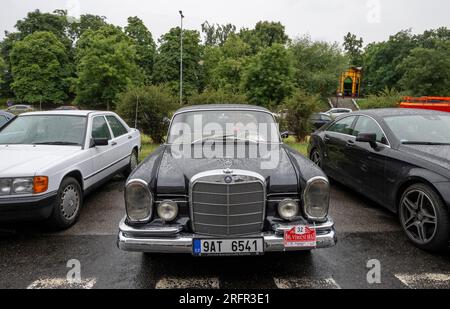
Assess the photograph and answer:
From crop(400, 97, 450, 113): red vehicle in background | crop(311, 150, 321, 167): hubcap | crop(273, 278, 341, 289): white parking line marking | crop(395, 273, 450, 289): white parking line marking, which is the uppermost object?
crop(400, 97, 450, 113): red vehicle in background

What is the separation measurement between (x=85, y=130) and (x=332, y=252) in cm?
416

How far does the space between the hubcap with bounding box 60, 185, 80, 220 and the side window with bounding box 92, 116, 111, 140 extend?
1202 millimetres

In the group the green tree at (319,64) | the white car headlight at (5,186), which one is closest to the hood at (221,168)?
the white car headlight at (5,186)

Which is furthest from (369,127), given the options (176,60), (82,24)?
(82,24)

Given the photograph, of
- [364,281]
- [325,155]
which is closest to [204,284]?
[364,281]

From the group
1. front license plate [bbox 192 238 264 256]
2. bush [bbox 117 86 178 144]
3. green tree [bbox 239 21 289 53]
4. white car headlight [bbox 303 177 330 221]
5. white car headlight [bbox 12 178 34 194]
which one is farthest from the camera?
green tree [bbox 239 21 289 53]

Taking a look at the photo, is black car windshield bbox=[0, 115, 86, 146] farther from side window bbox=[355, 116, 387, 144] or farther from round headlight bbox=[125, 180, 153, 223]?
side window bbox=[355, 116, 387, 144]

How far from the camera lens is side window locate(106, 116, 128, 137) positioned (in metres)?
6.17

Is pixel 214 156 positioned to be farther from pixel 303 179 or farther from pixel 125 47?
pixel 125 47

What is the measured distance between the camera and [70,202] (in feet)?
14.0

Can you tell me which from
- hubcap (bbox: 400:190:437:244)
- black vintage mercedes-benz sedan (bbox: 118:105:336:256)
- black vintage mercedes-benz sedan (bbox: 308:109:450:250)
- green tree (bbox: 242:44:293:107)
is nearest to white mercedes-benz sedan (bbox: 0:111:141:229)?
black vintage mercedes-benz sedan (bbox: 118:105:336:256)

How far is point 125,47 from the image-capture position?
3378 cm

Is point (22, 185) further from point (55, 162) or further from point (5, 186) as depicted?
point (55, 162)

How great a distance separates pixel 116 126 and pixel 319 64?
44.1 m
